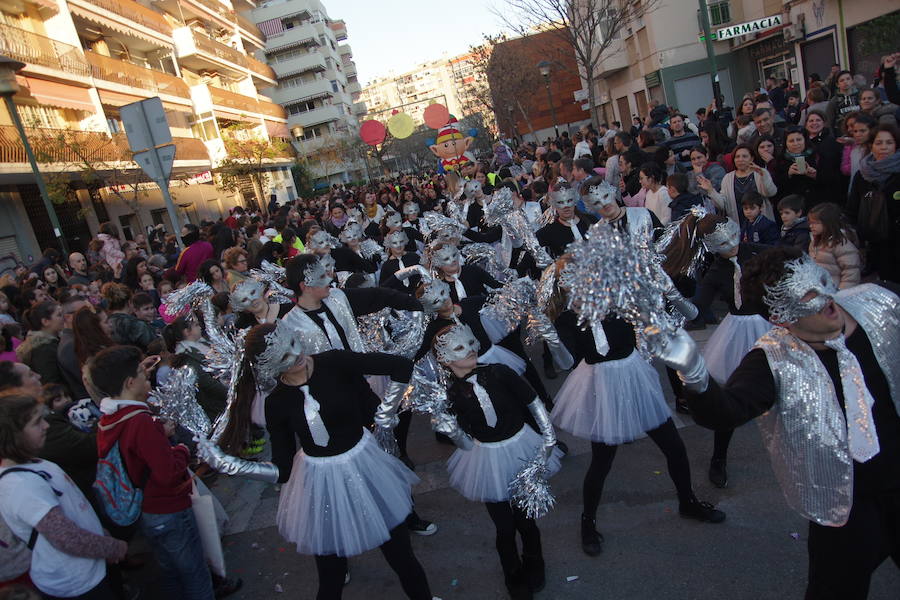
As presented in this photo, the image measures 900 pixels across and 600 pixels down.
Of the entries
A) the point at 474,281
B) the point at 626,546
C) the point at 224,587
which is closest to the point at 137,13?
the point at 474,281

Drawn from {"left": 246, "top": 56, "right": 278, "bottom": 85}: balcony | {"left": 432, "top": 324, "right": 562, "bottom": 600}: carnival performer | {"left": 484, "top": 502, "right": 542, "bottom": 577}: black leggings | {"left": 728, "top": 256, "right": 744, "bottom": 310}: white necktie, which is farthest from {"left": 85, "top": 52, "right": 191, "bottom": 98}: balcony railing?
{"left": 484, "top": 502, "right": 542, "bottom": 577}: black leggings

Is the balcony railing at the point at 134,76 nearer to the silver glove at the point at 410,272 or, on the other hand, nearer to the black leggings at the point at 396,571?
the silver glove at the point at 410,272

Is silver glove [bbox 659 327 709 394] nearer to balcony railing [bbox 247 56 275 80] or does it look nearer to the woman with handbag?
the woman with handbag

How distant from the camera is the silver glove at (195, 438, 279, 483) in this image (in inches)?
123

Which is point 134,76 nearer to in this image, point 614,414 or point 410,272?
point 410,272

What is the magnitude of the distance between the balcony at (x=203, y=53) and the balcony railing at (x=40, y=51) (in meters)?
11.7

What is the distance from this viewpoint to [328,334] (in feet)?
14.0

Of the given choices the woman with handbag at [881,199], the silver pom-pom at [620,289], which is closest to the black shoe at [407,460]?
the silver pom-pom at [620,289]

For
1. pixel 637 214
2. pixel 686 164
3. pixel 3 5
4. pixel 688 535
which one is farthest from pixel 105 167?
pixel 688 535

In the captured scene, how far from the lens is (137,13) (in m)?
27.6

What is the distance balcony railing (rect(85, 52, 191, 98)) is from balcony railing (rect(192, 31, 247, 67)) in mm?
3714

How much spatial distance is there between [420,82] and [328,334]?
201 meters

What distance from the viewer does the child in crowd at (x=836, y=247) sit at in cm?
429

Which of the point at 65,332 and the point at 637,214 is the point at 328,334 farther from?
the point at 65,332
